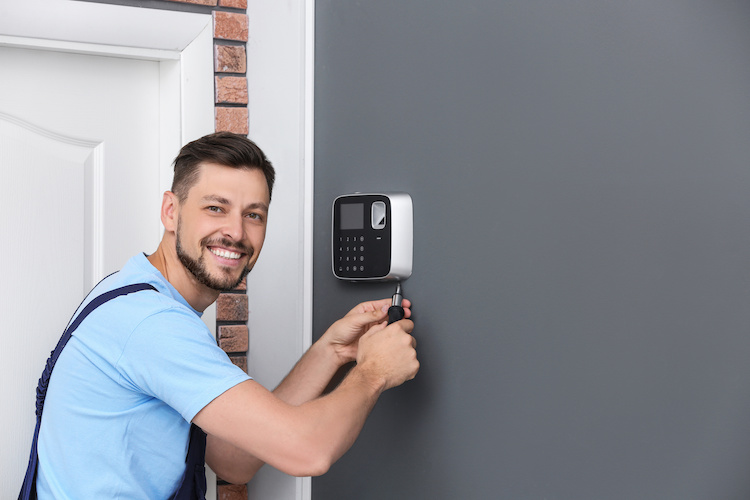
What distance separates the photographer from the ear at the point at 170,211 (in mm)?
1388

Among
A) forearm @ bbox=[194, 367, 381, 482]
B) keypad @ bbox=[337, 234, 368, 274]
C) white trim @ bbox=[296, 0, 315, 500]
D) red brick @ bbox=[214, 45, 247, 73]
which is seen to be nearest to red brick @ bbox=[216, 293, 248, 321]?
white trim @ bbox=[296, 0, 315, 500]

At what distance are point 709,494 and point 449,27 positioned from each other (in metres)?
0.86

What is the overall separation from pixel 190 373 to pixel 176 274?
34 centimetres

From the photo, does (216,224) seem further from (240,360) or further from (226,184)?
(240,360)

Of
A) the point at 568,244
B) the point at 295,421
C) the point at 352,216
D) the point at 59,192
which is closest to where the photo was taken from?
the point at 568,244

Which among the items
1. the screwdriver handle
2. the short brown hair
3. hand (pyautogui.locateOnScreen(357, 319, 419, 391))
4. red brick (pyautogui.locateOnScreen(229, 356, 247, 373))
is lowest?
red brick (pyautogui.locateOnScreen(229, 356, 247, 373))

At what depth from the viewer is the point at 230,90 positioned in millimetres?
1715

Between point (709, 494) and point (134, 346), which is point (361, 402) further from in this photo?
point (709, 494)

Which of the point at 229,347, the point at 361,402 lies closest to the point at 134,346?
the point at 361,402

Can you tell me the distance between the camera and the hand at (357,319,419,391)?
47.5 inches

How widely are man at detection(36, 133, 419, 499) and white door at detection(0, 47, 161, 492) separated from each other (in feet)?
1.41

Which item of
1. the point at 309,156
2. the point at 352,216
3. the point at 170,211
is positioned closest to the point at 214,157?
the point at 170,211

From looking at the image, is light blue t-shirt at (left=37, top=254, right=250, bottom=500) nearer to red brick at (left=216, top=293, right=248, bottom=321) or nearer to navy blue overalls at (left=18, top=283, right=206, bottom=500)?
navy blue overalls at (left=18, top=283, right=206, bottom=500)

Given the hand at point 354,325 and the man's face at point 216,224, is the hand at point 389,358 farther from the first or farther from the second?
the man's face at point 216,224
